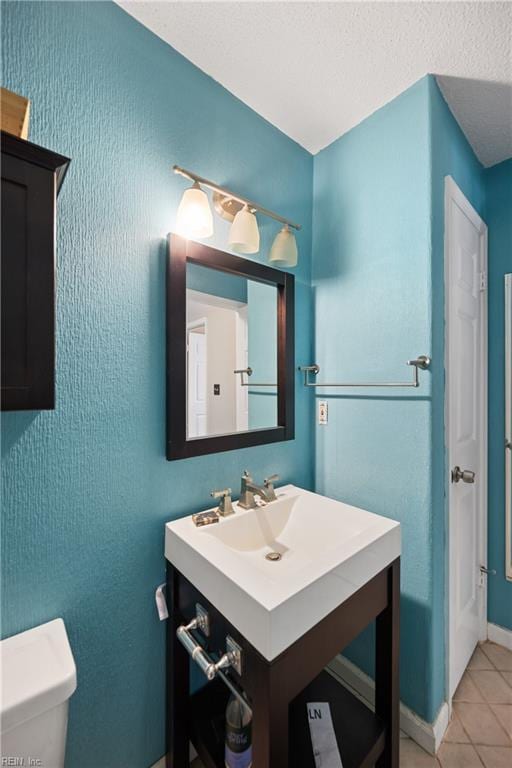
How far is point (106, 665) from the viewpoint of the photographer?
0.95 metres

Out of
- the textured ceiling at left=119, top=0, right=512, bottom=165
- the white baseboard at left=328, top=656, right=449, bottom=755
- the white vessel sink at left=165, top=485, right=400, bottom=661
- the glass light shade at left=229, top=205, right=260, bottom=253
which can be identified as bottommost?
the white baseboard at left=328, top=656, right=449, bottom=755

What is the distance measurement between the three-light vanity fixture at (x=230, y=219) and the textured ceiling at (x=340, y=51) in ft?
1.31

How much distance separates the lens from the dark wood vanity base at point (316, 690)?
2.74 ft

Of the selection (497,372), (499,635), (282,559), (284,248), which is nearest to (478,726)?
(499,635)

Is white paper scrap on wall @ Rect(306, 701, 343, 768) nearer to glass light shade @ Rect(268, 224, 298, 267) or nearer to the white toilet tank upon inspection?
the white toilet tank

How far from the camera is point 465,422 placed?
1491mm

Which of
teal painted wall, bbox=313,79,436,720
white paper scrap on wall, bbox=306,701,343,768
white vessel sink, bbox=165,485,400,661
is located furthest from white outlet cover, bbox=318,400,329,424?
white paper scrap on wall, bbox=306,701,343,768

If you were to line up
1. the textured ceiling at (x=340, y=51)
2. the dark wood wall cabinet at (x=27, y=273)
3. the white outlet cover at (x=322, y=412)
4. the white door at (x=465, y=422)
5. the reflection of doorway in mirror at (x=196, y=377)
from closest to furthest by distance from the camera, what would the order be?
1. the dark wood wall cabinet at (x=27, y=273)
2. the textured ceiling at (x=340, y=51)
3. the reflection of doorway in mirror at (x=196, y=377)
4. the white door at (x=465, y=422)
5. the white outlet cover at (x=322, y=412)

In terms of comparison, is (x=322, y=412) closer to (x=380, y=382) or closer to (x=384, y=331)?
(x=380, y=382)

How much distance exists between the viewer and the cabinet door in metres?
0.63

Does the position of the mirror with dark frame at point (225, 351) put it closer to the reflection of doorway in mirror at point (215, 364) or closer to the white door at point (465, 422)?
the reflection of doorway in mirror at point (215, 364)

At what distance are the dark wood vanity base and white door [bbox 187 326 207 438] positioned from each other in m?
0.45

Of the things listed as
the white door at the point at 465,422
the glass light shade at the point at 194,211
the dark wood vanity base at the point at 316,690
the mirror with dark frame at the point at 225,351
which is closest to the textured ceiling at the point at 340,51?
the white door at the point at 465,422

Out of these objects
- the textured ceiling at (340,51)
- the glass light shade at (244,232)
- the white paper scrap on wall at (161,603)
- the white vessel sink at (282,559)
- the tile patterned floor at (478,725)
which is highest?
the textured ceiling at (340,51)
